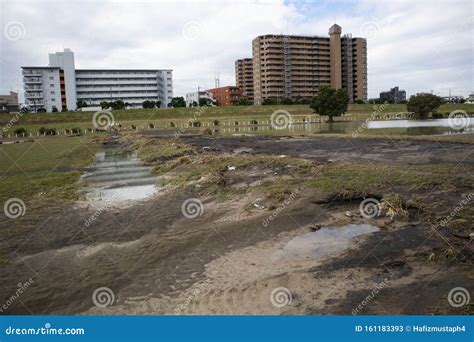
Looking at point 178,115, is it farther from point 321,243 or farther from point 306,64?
point 321,243

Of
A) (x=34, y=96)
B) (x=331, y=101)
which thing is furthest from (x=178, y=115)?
(x=34, y=96)

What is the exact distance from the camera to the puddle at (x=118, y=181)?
13.0 metres

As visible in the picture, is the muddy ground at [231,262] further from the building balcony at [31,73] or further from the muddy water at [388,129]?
the building balcony at [31,73]

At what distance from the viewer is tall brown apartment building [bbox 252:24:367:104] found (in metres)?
128

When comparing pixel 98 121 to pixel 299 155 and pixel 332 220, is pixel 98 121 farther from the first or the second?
pixel 332 220

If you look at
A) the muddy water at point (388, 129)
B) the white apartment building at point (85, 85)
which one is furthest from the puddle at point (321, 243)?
the white apartment building at point (85, 85)

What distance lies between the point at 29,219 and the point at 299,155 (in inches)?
562

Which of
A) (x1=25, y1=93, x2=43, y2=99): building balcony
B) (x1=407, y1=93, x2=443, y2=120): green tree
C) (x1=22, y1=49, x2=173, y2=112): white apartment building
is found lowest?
(x1=407, y1=93, x2=443, y2=120): green tree

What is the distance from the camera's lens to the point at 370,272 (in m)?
6.36

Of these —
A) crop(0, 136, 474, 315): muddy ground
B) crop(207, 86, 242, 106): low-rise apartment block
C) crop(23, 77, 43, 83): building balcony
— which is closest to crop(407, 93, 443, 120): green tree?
crop(0, 136, 474, 315): muddy ground

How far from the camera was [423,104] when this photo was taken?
182ft

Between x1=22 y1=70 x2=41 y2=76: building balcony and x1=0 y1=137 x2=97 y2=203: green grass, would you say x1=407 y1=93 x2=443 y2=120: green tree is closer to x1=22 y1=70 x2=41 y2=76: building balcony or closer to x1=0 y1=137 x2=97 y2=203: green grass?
x1=0 y1=137 x2=97 y2=203: green grass

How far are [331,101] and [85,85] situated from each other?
93.7 meters

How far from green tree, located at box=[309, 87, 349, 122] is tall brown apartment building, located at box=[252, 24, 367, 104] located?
237 feet
